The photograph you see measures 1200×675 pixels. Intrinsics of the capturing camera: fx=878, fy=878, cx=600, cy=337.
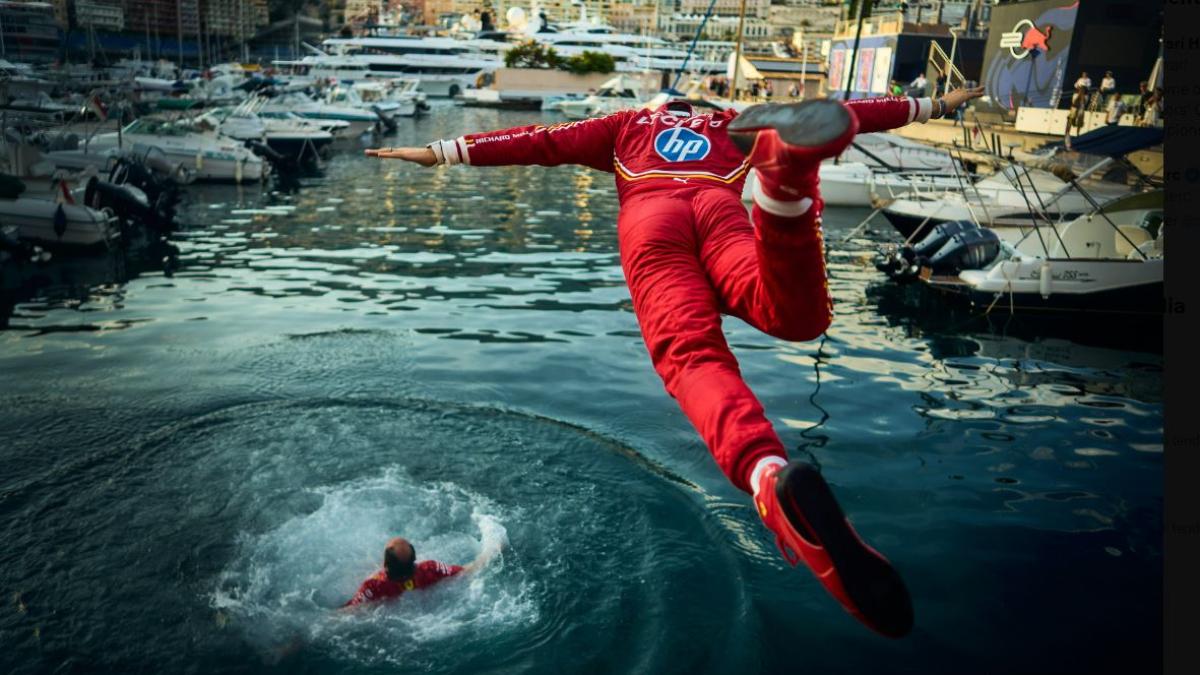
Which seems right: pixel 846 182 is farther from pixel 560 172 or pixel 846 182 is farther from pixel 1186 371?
pixel 1186 371

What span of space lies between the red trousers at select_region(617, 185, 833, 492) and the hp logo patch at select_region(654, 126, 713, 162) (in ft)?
0.87

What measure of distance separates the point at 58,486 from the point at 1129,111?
28.9m

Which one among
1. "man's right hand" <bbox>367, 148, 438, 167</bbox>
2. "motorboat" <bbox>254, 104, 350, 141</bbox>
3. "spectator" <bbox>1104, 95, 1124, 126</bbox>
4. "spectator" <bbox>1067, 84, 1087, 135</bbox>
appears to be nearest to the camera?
"man's right hand" <bbox>367, 148, 438, 167</bbox>

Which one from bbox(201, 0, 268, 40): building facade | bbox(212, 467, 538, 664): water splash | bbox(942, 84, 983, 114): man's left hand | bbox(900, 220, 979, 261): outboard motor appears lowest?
bbox(212, 467, 538, 664): water splash

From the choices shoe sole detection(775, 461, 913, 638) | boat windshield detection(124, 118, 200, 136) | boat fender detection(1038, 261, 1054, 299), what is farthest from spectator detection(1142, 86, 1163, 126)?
boat windshield detection(124, 118, 200, 136)

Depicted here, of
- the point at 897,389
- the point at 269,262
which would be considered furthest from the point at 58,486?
the point at 269,262

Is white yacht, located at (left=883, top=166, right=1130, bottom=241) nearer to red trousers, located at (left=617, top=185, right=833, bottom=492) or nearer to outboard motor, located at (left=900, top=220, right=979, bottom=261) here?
outboard motor, located at (left=900, top=220, right=979, bottom=261)

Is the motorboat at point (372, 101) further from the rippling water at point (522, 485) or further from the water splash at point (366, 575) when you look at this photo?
the water splash at point (366, 575)

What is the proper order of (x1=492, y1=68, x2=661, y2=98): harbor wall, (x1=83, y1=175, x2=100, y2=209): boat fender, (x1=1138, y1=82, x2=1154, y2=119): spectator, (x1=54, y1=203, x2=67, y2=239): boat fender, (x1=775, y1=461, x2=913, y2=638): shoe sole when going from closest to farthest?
(x1=775, y1=461, x2=913, y2=638): shoe sole
(x1=54, y1=203, x2=67, y2=239): boat fender
(x1=83, y1=175, x2=100, y2=209): boat fender
(x1=1138, y1=82, x2=1154, y2=119): spectator
(x1=492, y1=68, x2=661, y2=98): harbor wall

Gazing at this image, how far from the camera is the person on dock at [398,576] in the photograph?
7.01m

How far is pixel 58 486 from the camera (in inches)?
341

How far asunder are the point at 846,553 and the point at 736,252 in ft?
5.92

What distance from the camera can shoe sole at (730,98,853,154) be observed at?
3.17 meters

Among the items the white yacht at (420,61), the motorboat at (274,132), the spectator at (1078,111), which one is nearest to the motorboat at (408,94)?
the white yacht at (420,61)
